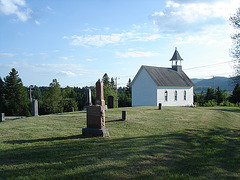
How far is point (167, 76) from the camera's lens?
36.6 metres

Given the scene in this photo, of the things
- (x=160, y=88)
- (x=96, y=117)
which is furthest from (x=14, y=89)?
(x=96, y=117)

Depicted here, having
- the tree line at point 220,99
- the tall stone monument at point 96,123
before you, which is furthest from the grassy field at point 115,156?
the tree line at point 220,99

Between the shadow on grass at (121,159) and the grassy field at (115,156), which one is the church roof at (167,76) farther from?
the shadow on grass at (121,159)

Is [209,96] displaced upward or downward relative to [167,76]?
downward

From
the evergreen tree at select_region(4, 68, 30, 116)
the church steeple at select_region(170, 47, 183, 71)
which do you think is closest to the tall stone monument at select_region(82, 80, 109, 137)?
the church steeple at select_region(170, 47, 183, 71)

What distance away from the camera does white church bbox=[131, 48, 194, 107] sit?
33531mm

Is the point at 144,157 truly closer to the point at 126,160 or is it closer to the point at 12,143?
the point at 126,160

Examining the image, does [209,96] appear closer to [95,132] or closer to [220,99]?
[220,99]

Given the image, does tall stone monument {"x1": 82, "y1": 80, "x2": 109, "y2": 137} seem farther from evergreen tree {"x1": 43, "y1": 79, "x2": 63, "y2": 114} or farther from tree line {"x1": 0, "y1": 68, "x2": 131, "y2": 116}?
evergreen tree {"x1": 43, "y1": 79, "x2": 63, "y2": 114}

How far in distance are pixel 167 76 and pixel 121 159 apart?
102ft

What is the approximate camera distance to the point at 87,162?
21.2 ft

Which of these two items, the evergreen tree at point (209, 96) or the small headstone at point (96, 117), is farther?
the evergreen tree at point (209, 96)

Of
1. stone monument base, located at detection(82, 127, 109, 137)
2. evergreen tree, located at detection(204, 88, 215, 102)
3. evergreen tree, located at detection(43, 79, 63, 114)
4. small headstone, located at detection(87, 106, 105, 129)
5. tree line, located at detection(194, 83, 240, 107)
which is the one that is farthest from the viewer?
evergreen tree, located at detection(204, 88, 215, 102)

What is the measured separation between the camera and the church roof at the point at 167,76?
3412cm
